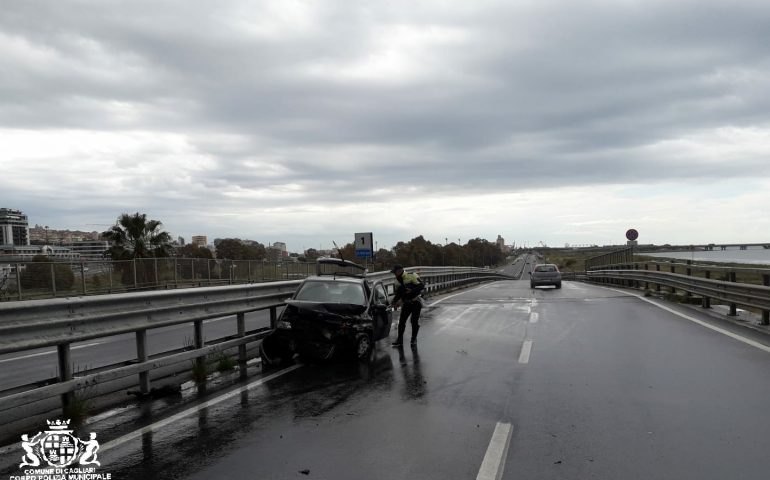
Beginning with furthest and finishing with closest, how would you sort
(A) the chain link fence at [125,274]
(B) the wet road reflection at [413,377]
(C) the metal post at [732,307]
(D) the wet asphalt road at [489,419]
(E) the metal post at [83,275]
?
(E) the metal post at [83,275], (A) the chain link fence at [125,274], (C) the metal post at [732,307], (B) the wet road reflection at [413,377], (D) the wet asphalt road at [489,419]

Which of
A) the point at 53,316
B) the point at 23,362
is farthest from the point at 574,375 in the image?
the point at 23,362

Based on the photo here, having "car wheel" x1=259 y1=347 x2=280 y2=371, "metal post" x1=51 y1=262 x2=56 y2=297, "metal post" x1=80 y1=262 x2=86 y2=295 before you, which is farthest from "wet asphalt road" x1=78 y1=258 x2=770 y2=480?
"metal post" x1=80 y1=262 x2=86 y2=295

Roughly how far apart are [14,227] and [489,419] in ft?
278

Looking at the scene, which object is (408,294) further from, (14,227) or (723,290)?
(14,227)

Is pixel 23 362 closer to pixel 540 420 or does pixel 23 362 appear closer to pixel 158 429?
pixel 158 429

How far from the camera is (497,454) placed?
16.6 feet

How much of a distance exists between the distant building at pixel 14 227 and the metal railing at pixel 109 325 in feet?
240

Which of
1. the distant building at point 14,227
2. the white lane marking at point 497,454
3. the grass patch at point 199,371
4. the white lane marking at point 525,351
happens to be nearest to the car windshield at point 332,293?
the grass patch at point 199,371

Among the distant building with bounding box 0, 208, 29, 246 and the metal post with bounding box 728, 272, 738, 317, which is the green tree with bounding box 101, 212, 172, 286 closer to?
the metal post with bounding box 728, 272, 738, 317

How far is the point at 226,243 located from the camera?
2960 inches

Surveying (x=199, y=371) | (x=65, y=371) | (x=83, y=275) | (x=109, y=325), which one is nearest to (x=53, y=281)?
(x=83, y=275)

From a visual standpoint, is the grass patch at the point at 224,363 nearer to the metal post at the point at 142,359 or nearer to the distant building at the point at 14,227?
the metal post at the point at 142,359

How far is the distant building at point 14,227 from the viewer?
235 ft

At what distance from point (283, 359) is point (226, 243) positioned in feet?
224
